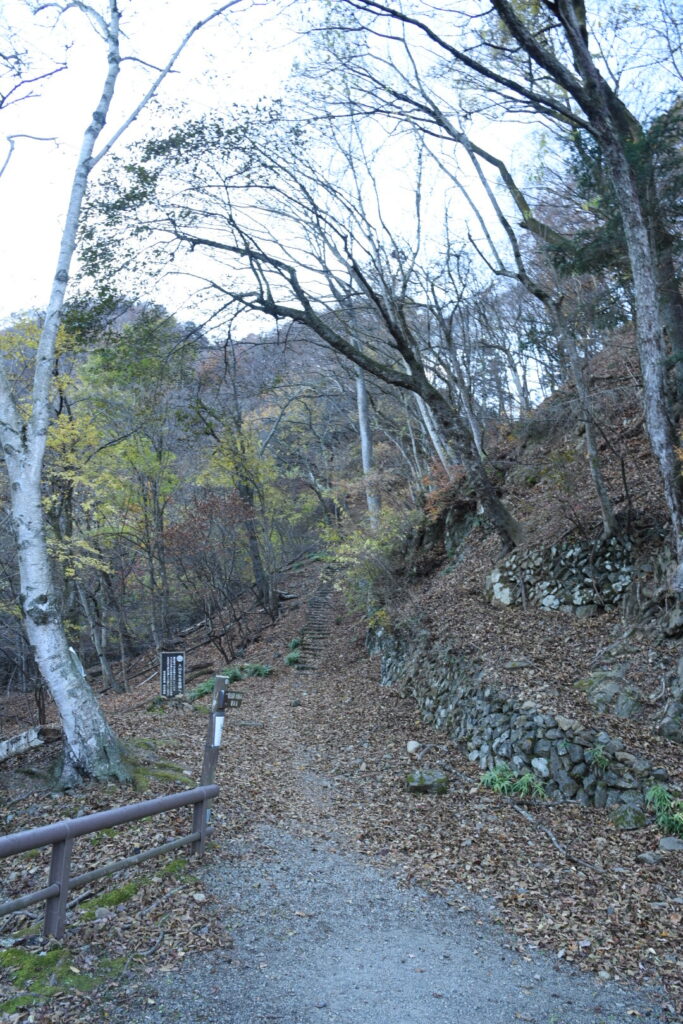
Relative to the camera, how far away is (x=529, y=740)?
25.1ft

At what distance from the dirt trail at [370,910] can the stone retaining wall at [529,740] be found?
39 centimetres

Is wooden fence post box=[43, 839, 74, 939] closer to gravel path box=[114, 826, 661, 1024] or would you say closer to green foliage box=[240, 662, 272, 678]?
gravel path box=[114, 826, 661, 1024]

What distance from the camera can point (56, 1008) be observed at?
3379 millimetres

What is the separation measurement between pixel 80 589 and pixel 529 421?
11731 millimetres

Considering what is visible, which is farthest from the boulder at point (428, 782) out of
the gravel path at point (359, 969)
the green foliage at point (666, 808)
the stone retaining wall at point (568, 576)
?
the stone retaining wall at point (568, 576)

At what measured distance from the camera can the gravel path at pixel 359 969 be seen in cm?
373

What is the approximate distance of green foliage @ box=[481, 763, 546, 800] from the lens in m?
7.18

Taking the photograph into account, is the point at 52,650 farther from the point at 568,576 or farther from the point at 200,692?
the point at 200,692

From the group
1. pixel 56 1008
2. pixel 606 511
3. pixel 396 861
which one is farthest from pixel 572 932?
pixel 606 511

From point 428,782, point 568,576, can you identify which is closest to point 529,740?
point 428,782

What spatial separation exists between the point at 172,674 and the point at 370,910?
19.4 feet

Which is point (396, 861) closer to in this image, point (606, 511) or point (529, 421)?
point (606, 511)

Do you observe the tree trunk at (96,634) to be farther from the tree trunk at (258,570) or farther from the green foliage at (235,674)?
the tree trunk at (258,570)

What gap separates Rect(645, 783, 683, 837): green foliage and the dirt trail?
654 millimetres
